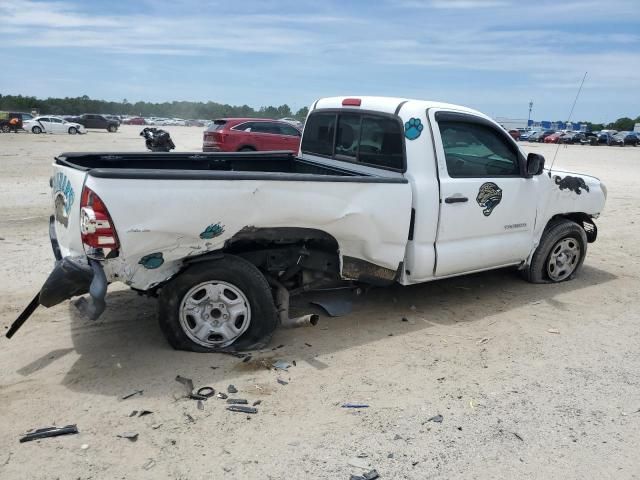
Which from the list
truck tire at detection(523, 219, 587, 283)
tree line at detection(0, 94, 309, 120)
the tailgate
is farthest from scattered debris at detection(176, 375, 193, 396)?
tree line at detection(0, 94, 309, 120)

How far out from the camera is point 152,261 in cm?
402

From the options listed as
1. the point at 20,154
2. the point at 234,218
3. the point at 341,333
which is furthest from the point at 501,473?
the point at 20,154

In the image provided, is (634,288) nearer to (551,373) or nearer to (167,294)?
(551,373)

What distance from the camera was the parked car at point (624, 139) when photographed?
56.8 meters

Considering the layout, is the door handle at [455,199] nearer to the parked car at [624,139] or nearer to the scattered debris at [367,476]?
the scattered debris at [367,476]

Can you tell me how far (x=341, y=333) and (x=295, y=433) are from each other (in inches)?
61.1

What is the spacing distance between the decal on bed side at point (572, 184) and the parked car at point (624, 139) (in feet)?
189

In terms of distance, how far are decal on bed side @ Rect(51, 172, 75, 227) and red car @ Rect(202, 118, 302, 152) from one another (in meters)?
13.6

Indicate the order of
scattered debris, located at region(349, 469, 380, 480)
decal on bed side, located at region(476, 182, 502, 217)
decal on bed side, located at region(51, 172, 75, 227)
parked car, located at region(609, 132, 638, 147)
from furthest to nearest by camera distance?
parked car, located at region(609, 132, 638, 147) < decal on bed side, located at region(476, 182, 502, 217) < decal on bed side, located at region(51, 172, 75, 227) < scattered debris, located at region(349, 469, 380, 480)

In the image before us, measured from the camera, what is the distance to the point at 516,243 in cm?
574

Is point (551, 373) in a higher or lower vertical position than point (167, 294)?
lower

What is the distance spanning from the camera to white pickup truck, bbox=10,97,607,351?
12.5 feet

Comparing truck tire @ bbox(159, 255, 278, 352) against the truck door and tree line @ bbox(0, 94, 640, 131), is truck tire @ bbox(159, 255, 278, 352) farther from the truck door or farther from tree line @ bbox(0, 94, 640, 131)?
tree line @ bbox(0, 94, 640, 131)

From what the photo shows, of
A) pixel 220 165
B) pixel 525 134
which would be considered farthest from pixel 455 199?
pixel 525 134
